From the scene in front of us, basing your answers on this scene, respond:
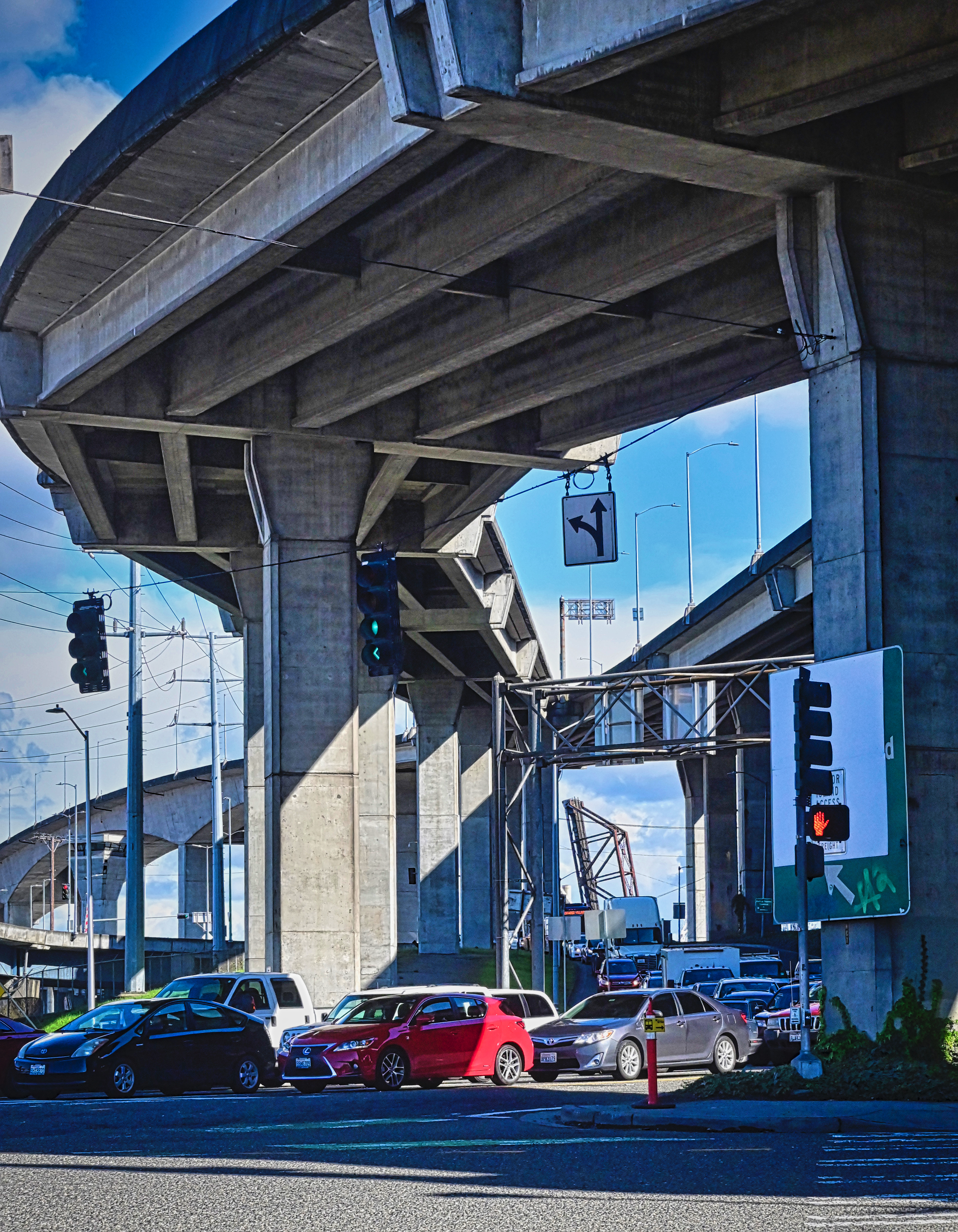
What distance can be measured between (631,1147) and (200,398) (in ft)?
72.3

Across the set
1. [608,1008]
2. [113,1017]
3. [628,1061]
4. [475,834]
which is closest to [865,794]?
[628,1061]

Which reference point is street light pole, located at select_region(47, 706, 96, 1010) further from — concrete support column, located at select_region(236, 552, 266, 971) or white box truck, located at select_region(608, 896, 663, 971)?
white box truck, located at select_region(608, 896, 663, 971)

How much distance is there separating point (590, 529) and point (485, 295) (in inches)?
170

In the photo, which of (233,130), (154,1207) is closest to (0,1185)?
(154,1207)

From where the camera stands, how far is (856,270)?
2244 centimetres

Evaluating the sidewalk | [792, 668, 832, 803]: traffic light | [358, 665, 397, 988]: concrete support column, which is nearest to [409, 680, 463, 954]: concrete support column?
[358, 665, 397, 988]: concrete support column

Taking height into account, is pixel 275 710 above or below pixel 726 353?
below

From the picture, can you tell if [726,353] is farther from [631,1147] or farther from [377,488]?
[631,1147]

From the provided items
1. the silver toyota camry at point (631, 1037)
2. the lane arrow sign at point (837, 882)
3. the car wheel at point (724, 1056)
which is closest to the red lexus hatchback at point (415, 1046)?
the silver toyota camry at point (631, 1037)

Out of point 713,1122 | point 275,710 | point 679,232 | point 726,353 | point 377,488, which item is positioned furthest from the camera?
point 377,488

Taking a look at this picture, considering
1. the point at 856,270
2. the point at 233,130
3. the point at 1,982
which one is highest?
the point at 233,130

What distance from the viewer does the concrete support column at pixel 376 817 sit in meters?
42.5

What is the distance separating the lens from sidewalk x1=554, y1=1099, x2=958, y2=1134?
16844 mm

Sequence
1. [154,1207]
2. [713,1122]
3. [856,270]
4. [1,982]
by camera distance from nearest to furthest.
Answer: [154,1207]
[713,1122]
[856,270]
[1,982]
